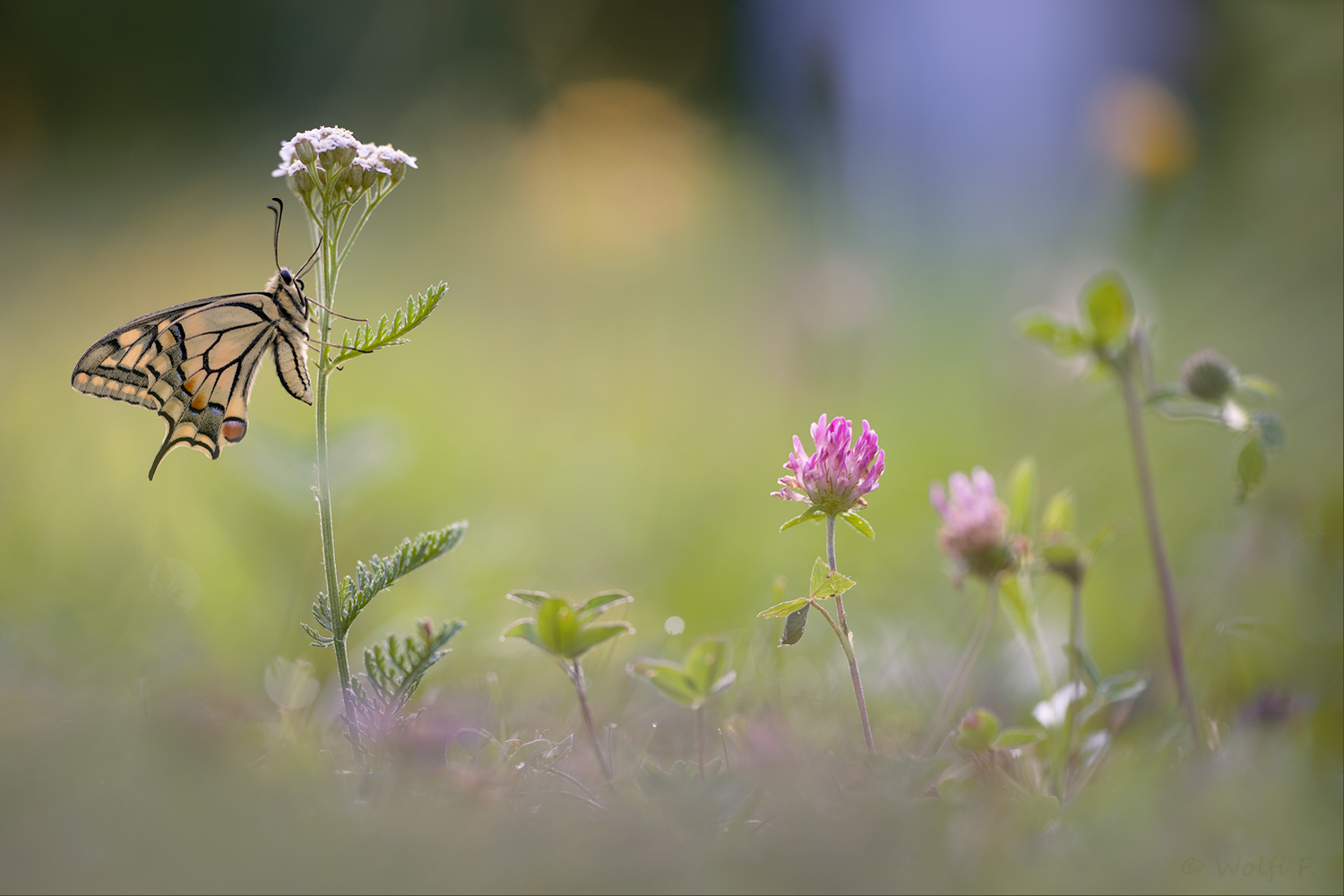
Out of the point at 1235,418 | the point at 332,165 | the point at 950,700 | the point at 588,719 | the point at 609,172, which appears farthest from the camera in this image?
the point at 609,172

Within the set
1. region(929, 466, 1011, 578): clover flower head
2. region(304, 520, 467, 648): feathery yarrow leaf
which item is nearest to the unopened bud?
region(304, 520, 467, 648): feathery yarrow leaf

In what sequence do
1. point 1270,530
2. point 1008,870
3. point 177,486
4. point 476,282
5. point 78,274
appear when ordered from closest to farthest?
point 1008,870, point 1270,530, point 177,486, point 78,274, point 476,282

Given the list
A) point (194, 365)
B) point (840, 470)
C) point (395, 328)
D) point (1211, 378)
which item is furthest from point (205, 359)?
point (1211, 378)

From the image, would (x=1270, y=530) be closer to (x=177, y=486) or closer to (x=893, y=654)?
(x=893, y=654)

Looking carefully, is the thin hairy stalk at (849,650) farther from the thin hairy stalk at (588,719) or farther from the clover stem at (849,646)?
the thin hairy stalk at (588,719)

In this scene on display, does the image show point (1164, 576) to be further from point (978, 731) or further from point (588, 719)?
point (588, 719)

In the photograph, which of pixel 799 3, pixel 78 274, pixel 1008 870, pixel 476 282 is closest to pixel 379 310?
pixel 476 282

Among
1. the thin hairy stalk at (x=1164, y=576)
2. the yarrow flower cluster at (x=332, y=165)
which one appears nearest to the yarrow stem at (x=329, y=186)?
the yarrow flower cluster at (x=332, y=165)
